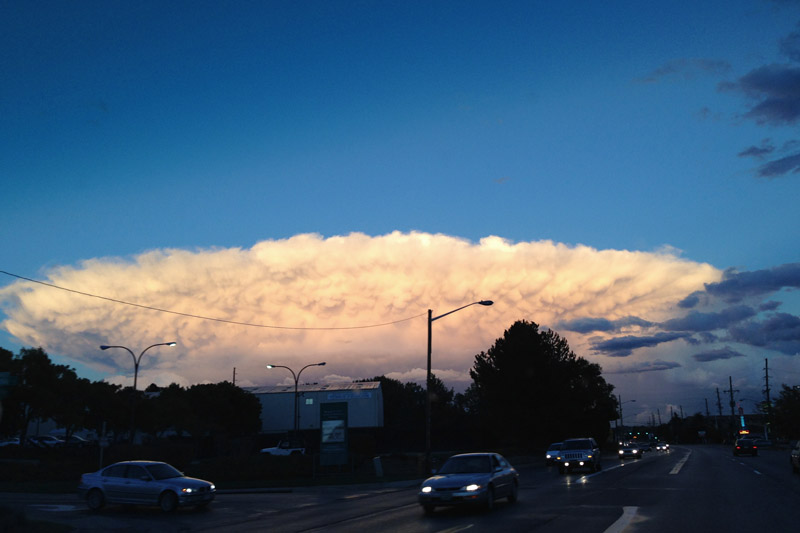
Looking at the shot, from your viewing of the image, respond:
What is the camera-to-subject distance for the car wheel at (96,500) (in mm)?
19422

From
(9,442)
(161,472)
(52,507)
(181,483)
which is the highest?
(161,472)

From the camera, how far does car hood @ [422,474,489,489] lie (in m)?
15.9

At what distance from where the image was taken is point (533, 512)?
1557 centimetres

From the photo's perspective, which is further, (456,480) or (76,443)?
(76,443)

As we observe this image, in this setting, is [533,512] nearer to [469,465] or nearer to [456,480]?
[456,480]

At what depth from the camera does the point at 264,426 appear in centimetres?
8925

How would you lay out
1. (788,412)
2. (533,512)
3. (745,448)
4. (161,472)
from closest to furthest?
(533,512), (161,472), (745,448), (788,412)

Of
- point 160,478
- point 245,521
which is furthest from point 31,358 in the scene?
point 245,521

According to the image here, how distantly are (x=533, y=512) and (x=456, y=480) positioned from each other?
1938 millimetres

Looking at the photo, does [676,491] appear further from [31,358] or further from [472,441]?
[472,441]

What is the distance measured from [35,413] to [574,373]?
167 ft

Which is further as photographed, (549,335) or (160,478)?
(549,335)

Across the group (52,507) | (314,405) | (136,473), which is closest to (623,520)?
(136,473)

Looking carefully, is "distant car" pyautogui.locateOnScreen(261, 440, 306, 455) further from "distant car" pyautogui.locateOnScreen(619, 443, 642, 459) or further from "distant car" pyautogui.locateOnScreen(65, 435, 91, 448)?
"distant car" pyautogui.locateOnScreen(619, 443, 642, 459)
